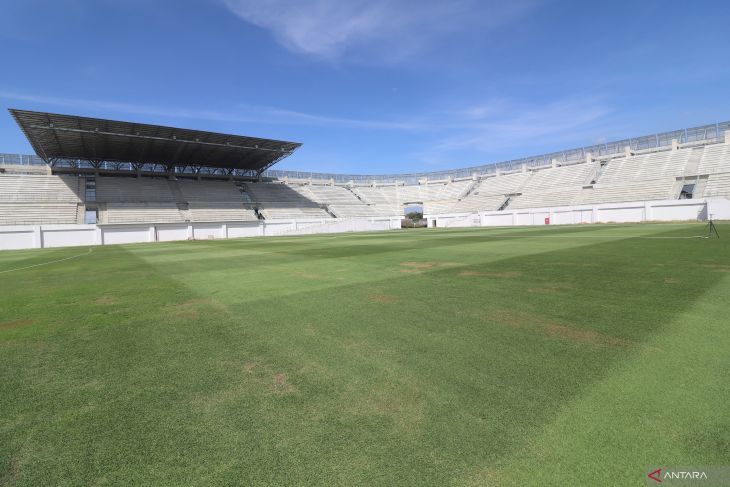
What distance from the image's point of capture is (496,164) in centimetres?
8106

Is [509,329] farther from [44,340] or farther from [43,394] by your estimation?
[44,340]

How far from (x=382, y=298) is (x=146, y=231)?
50.3 m

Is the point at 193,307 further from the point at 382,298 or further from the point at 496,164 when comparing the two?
the point at 496,164

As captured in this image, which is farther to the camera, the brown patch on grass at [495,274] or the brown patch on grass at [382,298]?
the brown patch on grass at [495,274]

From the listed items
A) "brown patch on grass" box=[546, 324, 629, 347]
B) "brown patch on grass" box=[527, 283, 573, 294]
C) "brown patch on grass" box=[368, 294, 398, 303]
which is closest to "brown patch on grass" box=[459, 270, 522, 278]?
"brown patch on grass" box=[527, 283, 573, 294]

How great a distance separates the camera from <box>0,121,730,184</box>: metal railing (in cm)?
5538

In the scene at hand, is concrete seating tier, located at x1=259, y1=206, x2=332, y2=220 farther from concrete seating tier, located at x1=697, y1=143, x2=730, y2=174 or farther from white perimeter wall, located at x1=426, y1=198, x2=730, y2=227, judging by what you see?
concrete seating tier, located at x1=697, y1=143, x2=730, y2=174

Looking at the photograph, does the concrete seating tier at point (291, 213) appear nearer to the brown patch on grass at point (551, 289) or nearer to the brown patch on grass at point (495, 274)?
the brown patch on grass at point (495, 274)

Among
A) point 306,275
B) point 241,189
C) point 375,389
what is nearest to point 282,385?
point 375,389

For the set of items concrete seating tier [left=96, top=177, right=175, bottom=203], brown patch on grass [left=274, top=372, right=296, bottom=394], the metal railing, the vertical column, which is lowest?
brown patch on grass [left=274, top=372, right=296, bottom=394]

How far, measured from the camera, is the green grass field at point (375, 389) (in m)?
2.52

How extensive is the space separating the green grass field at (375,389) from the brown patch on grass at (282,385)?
0.8 inches

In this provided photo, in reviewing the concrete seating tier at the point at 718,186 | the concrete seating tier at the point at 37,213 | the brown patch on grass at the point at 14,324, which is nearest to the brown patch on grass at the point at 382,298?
the brown patch on grass at the point at 14,324

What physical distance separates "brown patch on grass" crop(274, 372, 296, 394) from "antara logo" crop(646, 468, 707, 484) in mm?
2868
